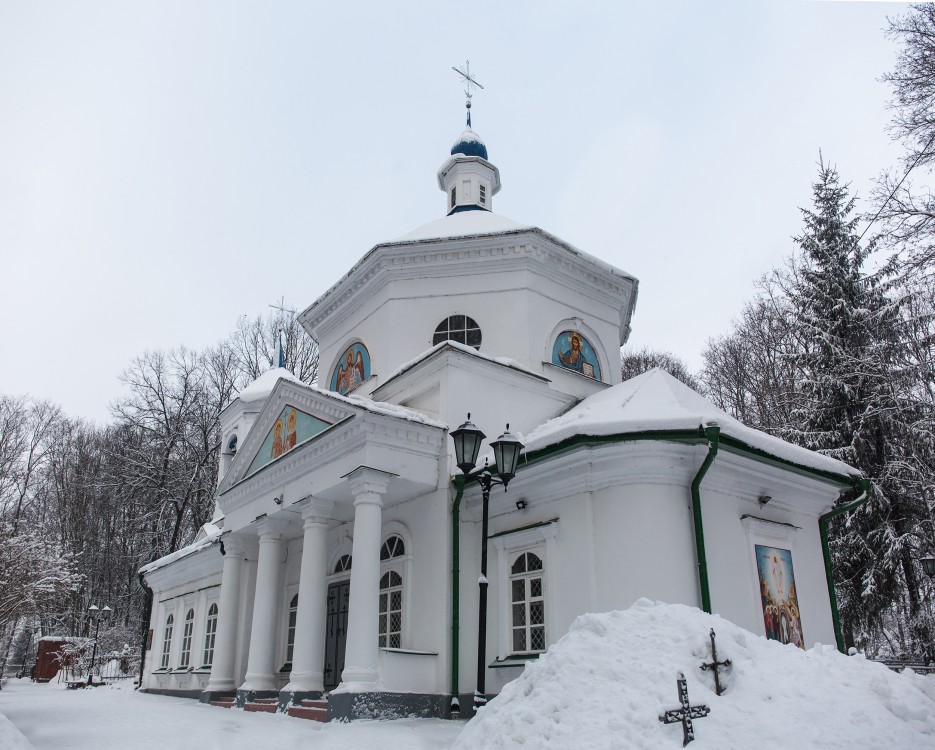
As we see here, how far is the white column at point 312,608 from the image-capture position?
12078 millimetres

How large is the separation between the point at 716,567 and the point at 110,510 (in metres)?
34.2

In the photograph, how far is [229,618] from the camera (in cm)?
1622

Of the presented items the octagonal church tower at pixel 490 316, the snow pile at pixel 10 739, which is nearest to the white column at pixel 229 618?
the octagonal church tower at pixel 490 316

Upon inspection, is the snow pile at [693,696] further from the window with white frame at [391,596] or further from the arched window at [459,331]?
the arched window at [459,331]

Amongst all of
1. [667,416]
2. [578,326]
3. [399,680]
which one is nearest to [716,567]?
[667,416]

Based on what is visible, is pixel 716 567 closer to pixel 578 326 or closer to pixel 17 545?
pixel 578 326

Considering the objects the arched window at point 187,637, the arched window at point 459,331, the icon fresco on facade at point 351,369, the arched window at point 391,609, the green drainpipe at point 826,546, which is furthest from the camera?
the arched window at point 187,637

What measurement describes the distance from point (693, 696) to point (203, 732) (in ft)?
20.9

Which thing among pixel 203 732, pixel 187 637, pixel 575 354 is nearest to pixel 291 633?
pixel 203 732

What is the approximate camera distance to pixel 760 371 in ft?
89.5

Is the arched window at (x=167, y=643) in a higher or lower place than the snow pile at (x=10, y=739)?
higher

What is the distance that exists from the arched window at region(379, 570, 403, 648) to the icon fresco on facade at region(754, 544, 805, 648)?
5.60 metres

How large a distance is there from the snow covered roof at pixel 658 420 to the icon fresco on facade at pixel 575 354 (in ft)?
7.91

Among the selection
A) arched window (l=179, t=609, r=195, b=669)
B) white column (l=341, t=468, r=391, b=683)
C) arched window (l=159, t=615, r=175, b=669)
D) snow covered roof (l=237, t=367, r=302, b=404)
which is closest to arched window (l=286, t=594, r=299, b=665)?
white column (l=341, t=468, r=391, b=683)
